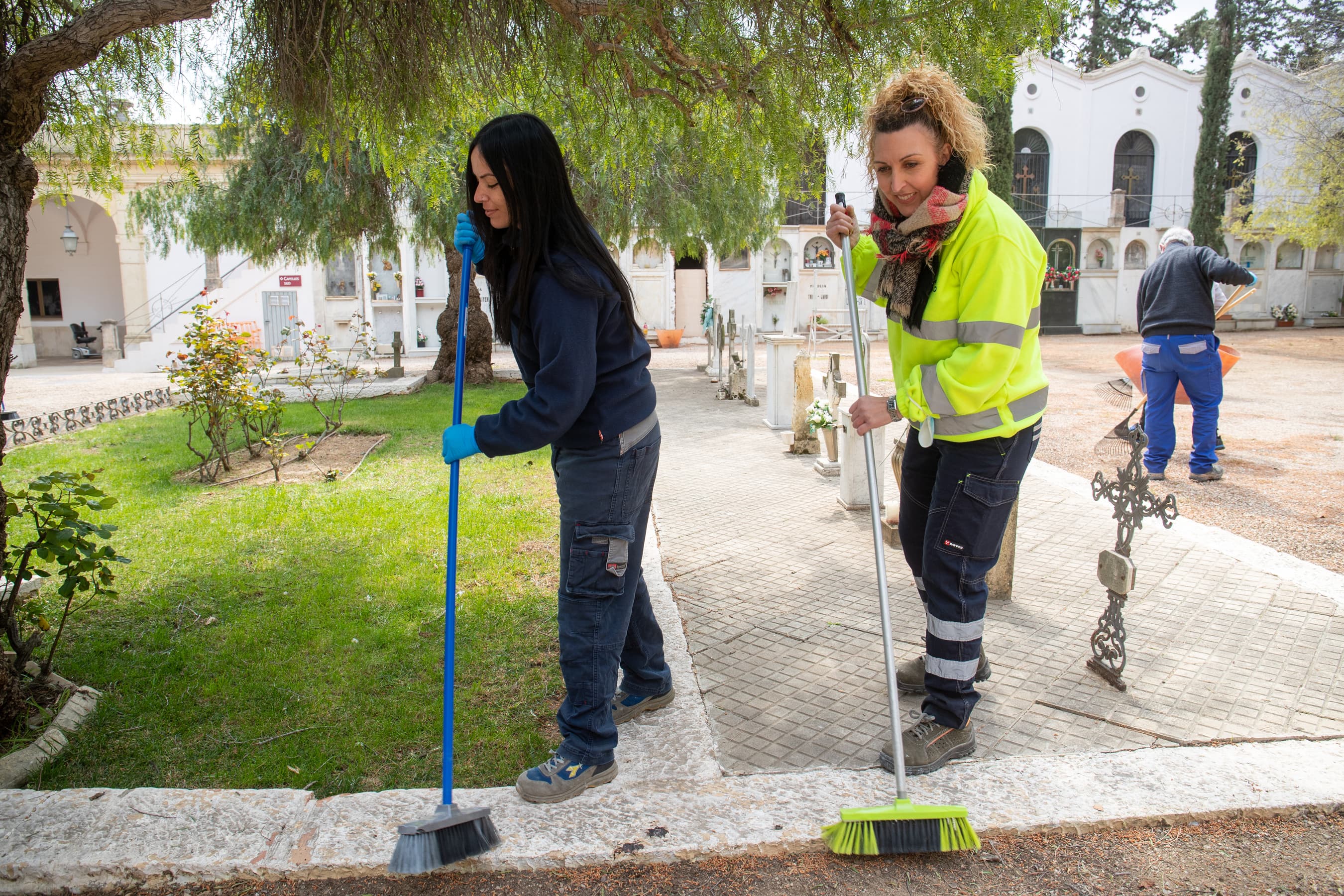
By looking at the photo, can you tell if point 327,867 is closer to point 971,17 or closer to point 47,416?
point 971,17

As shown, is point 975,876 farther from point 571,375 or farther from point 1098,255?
point 1098,255

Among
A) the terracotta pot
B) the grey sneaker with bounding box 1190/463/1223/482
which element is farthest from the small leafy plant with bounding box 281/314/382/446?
the grey sneaker with bounding box 1190/463/1223/482

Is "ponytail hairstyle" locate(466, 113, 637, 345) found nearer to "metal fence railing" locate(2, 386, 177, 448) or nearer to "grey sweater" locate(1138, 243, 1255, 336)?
"grey sweater" locate(1138, 243, 1255, 336)

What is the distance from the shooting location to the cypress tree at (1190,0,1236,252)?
3191 cm

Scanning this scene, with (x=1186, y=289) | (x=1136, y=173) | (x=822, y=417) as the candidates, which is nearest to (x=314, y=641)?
(x=822, y=417)

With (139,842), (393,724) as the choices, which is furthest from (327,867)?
(393,724)

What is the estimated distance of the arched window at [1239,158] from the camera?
32969mm

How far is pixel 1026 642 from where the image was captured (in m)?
3.87

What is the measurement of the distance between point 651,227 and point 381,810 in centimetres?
1556

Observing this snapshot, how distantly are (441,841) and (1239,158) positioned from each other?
38.9 m

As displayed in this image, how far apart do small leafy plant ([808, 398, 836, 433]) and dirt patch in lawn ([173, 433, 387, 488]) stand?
168 inches

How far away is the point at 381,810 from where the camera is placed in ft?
8.41

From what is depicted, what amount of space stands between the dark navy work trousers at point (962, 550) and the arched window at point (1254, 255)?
38.2 metres

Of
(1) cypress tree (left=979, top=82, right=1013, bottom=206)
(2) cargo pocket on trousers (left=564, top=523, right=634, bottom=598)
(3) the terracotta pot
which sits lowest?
(3) the terracotta pot
